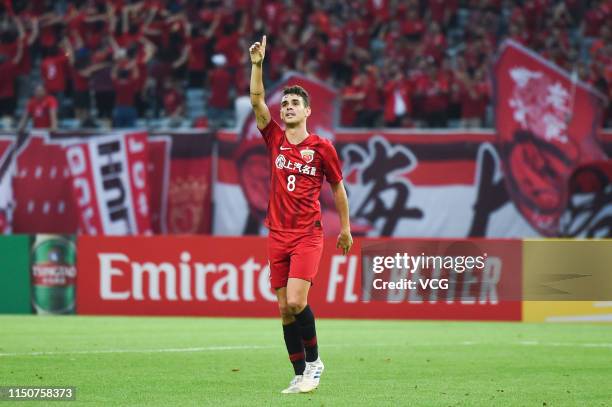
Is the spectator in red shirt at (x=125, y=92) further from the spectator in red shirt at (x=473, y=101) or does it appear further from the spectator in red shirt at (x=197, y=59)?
the spectator in red shirt at (x=473, y=101)

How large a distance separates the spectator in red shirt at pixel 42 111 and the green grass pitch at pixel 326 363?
24.6 ft

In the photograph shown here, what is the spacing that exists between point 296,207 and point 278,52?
1885 cm

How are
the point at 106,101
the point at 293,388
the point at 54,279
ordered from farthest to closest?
the point at 106,101 → the point at 54,279 → the point at 293,388

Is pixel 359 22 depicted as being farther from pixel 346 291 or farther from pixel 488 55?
pixel 346 291

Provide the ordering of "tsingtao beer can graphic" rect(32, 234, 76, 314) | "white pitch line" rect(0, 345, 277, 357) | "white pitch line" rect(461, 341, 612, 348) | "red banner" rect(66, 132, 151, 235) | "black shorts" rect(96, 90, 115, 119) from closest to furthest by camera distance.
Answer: "white pitch line" rect(0, 345, 277, 357), "white pitch line" rect(461, 341, 612, 348), "tsingtao beer can graphic" rect(32, 234, 76, 314), "red banner" rect(66, 132, 151, 235), "black shorts" rect(96, 90, 115, 119)

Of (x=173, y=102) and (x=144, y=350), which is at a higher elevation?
(x=173, y=102)

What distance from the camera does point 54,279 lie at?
66.6ft

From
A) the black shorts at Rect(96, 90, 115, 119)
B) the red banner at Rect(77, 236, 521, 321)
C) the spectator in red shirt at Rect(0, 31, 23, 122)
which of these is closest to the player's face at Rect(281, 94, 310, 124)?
the red banner at Rect(77, 236, 521, 321)

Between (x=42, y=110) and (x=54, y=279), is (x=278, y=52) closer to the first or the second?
(x=42, y=110)

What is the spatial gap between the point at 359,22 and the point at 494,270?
39.5 feet

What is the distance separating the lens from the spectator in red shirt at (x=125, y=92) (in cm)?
2581

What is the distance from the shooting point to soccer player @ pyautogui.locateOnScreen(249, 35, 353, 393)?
32.5ft

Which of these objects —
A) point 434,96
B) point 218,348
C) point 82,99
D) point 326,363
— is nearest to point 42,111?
point 82,99

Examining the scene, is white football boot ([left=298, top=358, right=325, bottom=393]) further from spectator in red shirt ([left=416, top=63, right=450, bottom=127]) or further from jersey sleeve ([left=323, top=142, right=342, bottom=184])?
spectator in red shirt ([left=416, top=63, right=450, bottom=127])
